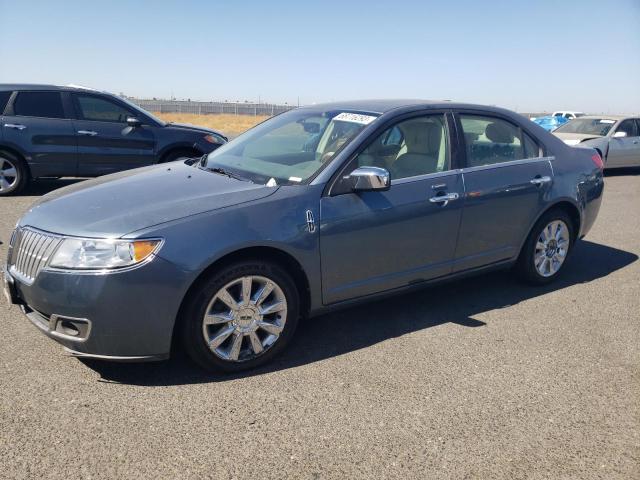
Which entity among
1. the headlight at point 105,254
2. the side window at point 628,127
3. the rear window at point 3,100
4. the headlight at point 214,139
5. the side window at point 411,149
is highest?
the rear window at point 3,100

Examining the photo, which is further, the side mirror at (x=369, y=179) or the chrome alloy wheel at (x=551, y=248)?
the chrome alloy wheel at (x=551, y=248)

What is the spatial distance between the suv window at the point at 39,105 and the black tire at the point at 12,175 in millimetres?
687

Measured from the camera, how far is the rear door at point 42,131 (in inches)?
323

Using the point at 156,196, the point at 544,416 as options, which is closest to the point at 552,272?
the point at 544,416

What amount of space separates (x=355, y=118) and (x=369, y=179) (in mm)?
771

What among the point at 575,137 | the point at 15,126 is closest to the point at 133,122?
the point at 15,126

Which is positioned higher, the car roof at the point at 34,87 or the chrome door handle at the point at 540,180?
the car roof at the point at 34,87

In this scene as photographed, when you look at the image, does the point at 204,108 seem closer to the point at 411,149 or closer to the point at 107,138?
the point at 107,138

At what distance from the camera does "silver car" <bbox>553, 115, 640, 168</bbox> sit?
12898mm

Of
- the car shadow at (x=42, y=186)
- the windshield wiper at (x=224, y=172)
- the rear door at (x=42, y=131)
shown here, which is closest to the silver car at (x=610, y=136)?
the rear door at (x=42, y=131)

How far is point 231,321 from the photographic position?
331cm

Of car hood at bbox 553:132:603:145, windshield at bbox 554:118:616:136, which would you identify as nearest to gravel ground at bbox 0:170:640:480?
car hood at bbox 553:132:603:145

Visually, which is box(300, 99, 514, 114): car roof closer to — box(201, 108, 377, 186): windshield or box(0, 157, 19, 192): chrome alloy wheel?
box(201, 108, 377, 186): windshield

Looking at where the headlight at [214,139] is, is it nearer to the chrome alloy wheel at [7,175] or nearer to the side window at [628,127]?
the chrome alloy wheel at [7,175]
